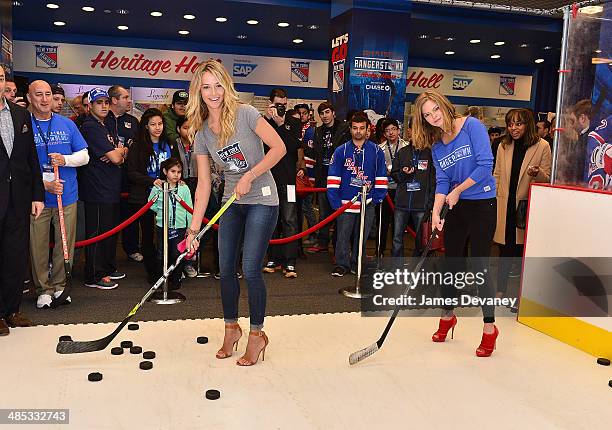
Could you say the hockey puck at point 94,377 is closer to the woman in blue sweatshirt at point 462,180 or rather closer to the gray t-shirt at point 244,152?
the gray t-shirt at point 244,152

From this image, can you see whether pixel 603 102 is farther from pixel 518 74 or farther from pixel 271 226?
pixel 518 74

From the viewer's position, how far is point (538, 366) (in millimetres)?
3373

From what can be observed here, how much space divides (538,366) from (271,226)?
179cm

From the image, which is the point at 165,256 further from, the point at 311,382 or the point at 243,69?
the point at 243,69

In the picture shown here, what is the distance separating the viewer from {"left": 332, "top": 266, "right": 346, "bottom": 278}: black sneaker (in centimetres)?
548

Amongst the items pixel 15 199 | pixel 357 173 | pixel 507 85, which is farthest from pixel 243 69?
Answer: pixel 15 199

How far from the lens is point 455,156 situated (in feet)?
11.0

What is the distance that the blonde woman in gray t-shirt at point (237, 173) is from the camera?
2.89 metres

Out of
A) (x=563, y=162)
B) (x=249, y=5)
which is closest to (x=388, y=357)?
(x=563, y=162)

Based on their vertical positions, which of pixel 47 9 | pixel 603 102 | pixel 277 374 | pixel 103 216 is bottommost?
pixel 277 374

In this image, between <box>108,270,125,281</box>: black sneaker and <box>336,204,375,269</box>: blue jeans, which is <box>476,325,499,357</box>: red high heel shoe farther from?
Answer: <box>108,270,125,281</box>: black sneaker

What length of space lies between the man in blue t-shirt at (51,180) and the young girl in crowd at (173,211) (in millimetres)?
654

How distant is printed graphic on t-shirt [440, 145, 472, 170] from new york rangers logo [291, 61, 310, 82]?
10.7 meters

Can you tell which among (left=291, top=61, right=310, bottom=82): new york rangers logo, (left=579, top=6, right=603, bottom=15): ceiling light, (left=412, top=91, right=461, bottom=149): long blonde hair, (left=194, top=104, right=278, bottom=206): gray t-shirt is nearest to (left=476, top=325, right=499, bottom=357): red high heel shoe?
(left=412, top=91, right=461, bottom=149): long blonde hair
